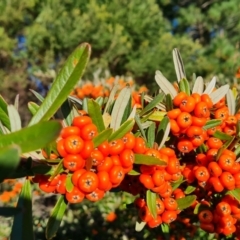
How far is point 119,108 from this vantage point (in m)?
1.33

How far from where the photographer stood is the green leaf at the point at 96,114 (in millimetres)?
1182

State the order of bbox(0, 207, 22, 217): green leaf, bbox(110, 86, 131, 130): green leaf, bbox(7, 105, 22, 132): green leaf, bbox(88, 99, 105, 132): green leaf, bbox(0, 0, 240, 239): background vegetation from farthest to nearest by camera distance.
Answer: bbox(0, 0, 240, 239): background vegetation < bbox(110, 86, 131, 130): green leaf < bbox(88, 99, 105, 132): green leaf < bbox(7, 105, 22, 132): green leaf < bbox(0, 207, 22, 217): green leaf

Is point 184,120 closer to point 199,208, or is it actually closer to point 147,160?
point 147,160

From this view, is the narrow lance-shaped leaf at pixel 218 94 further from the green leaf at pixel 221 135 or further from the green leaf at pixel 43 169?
the green leaf at pixel 43 169

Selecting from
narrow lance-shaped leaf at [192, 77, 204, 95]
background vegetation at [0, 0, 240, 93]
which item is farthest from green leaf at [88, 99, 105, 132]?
background vegetation at [0, 0, 240, 93]

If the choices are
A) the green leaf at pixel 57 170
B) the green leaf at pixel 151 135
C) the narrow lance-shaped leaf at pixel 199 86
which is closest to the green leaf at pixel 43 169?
the green leaf at pixel 57 170

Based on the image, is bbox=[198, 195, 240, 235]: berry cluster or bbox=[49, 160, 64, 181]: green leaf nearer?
bbox=[49, 160, 64, 181]: green leaf

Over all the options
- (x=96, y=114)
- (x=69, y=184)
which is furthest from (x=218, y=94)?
(x=69, y=184)

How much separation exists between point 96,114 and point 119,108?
151mm

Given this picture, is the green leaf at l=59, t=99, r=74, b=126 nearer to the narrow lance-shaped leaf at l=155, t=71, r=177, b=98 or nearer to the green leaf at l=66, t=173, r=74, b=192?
the green leaf at l=66, t=173, r=74, b=192

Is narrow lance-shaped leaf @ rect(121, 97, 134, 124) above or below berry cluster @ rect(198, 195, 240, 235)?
above

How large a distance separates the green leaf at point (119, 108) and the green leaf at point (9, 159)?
69 cm

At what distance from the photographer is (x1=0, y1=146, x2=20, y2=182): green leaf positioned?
0.58 m

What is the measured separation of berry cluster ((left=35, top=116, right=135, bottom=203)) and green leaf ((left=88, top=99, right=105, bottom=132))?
27mm
